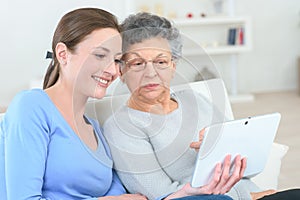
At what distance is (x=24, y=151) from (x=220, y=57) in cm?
412

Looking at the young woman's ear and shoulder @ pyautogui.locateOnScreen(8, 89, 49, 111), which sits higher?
the young woman's ear

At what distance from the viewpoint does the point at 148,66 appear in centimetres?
121

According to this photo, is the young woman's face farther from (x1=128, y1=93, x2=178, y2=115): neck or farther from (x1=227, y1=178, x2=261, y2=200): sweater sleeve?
(x1=227, y1=178, x2=261, y2=200): sweater sleeve

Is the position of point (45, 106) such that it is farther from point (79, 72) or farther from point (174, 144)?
point (174, 144)

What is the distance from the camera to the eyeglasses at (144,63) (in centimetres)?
121

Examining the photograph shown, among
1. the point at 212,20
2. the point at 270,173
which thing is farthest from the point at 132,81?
the point at 212,20

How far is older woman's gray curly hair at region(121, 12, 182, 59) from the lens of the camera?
1264mm

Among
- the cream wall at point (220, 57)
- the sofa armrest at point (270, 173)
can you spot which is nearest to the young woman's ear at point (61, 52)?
the sofa armrest at point (270, 173)

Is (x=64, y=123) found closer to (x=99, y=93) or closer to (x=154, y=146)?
(x=99, y=93)

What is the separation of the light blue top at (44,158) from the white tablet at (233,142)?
0.83 ft

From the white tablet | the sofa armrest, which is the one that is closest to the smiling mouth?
the white tablet

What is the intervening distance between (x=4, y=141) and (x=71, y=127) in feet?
0.52

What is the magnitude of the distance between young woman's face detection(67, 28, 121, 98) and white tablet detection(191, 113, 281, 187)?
26cm

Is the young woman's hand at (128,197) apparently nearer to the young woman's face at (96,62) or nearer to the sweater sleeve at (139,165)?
the sweater sleeve at (139,165)
